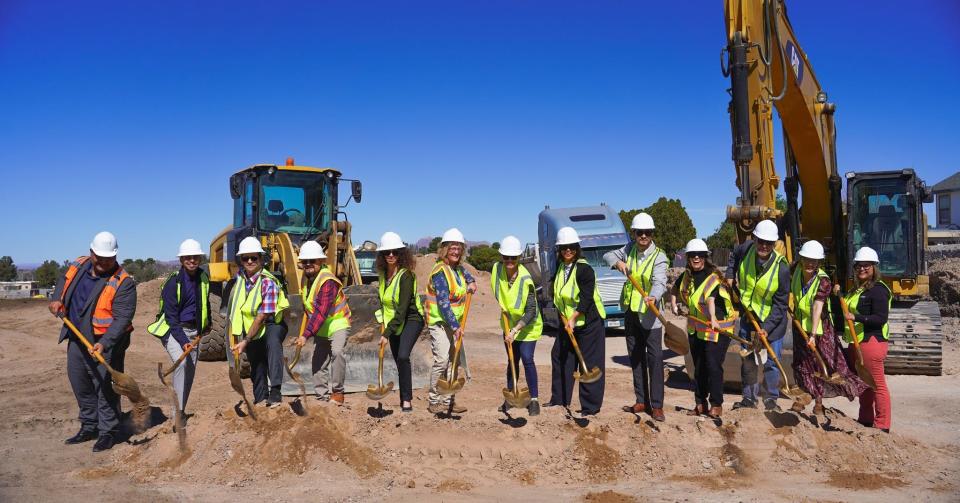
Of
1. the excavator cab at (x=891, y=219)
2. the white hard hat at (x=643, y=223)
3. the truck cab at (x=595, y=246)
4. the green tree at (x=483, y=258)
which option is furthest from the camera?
the green tree at (x=483, y=258)

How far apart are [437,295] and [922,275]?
7.69 meters

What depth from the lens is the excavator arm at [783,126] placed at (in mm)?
9000

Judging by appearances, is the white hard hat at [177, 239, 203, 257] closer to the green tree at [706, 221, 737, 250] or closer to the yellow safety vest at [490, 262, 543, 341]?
the yellow safety vest at [490, 262, 543, 341]

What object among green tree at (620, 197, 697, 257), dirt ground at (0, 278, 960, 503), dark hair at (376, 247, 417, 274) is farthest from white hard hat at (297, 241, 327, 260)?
green tree at (620, 197, 697, 257)

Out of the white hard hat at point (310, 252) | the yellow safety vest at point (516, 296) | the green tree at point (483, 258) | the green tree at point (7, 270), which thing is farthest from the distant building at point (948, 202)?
the green tree at point (7, 270)

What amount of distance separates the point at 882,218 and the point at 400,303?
7605 mm

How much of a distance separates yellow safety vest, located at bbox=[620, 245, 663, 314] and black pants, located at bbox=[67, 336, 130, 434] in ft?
15.3

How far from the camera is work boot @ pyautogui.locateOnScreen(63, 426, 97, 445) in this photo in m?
6.96

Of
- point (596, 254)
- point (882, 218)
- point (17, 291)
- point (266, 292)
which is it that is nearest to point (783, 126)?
point (882, 218)

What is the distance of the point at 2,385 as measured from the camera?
9977 millimetres

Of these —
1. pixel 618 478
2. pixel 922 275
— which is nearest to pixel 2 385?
pixel 618 478

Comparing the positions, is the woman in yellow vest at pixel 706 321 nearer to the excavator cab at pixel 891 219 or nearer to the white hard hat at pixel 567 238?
the white hard hat at pixel 567 238

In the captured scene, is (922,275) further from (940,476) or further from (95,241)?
(95,241)

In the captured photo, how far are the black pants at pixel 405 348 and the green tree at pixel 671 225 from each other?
29901mm
